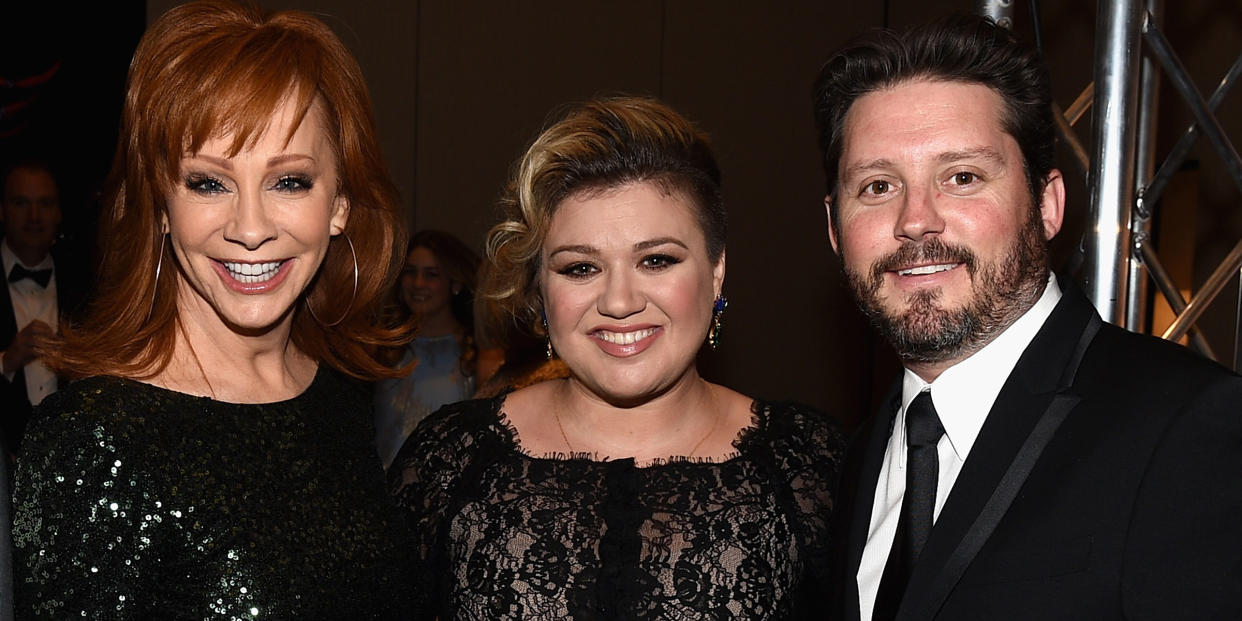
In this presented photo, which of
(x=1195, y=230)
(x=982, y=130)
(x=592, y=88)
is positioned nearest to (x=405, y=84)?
(x=592, y=88)

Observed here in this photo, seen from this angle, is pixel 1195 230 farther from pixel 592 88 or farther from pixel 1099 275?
pixel 592 88

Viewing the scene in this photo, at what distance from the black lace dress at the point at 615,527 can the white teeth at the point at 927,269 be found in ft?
1.94

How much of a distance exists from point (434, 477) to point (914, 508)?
975 millimetres

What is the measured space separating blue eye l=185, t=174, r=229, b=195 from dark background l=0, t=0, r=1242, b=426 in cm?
159

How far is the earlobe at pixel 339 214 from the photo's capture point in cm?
215

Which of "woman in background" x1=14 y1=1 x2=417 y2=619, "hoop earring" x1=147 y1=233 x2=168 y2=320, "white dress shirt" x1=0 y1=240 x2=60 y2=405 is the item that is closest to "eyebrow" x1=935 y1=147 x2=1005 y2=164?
A: "woman in background" x1=14 y1=1 x2=417 y2=619

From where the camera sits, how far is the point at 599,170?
7.58 feet

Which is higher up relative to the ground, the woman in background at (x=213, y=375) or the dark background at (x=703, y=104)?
the dark background at (x=703, y=104)

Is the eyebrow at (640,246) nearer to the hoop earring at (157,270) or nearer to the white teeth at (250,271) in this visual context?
the white teeth at (250,271)

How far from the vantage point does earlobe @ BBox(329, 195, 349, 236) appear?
2.15 meters

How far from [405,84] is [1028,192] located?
15.1ft

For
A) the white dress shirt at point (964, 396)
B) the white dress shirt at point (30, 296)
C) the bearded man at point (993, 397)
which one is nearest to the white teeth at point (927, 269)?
the bearded man at point (993, 397)

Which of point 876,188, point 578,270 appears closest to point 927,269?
point 876,188

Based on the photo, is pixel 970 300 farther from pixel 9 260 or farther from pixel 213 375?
pixel 9 260
